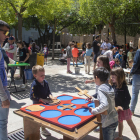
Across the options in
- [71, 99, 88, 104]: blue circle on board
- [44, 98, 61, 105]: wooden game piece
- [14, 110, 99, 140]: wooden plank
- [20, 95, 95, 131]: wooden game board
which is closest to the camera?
[14, 110, 99, 140]: wooden plank

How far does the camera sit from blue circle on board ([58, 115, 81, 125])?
2.11m

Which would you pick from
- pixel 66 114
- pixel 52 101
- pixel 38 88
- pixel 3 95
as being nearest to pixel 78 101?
pixel 52 101

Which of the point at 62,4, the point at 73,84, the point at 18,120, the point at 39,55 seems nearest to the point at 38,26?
the point at 62,4

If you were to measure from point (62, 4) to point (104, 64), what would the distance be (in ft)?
42.6

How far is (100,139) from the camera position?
2861 mm

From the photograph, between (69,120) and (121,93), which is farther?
(121,93)

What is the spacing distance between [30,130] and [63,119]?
78 centimetres

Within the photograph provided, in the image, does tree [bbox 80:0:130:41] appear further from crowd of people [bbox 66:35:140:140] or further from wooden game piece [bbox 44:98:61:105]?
wooden game piece [bbox 44:98:61:105]

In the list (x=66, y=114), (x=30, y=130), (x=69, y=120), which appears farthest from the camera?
(x=30, y=130)

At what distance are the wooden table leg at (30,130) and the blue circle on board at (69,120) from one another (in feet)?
2.22

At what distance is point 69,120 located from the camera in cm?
218

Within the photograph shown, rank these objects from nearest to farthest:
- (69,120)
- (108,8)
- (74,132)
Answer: (74,132)
(69,120)
(108,8)

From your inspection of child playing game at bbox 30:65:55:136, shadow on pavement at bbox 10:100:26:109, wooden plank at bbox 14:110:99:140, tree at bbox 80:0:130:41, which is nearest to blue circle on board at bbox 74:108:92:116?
wooden plank at bbox 14:110:99:140

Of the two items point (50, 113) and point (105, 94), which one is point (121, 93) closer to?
point (105, 94)
